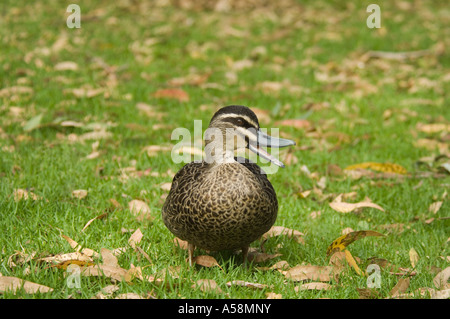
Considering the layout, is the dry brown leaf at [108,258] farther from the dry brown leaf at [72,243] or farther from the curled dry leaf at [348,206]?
the curled dry leaf at [348,206]

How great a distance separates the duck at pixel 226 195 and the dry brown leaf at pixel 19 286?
86 centimetres

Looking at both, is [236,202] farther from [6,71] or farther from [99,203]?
[6,71]

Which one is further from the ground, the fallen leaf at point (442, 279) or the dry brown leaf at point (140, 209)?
the dry brown leaf at point (140, 209)

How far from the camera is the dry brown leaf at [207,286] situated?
306 centimetres

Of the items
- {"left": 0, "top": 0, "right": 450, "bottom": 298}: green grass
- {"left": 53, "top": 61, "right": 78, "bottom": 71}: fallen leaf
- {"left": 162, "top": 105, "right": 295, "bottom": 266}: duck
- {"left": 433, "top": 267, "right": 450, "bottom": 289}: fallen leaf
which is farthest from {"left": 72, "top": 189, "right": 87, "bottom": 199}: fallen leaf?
{"left": 53, "top": 61, "right": 78, "bottom": 71}: fallen leaf

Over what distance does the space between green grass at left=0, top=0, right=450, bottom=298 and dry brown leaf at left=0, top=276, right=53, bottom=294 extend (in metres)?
0.05

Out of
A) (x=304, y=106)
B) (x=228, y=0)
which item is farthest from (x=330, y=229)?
(x=228, y=0)

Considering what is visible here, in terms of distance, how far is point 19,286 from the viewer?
2965mm

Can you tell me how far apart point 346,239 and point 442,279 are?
597mm

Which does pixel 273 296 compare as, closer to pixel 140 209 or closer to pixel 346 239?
pixel 346 239

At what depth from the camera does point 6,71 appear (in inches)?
289

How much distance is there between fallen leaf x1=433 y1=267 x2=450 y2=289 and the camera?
3.23 metres

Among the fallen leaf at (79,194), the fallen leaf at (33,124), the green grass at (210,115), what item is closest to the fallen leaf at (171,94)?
the green grass at (210,115)
